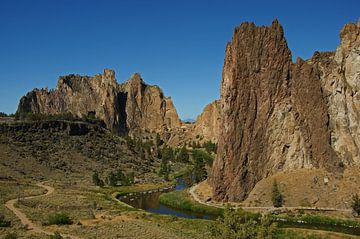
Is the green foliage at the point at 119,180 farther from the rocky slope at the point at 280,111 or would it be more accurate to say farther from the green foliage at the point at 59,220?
the green foliage at the point at 59,220

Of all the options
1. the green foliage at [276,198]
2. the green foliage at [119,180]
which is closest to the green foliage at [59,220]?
the green foliage at [276,198]

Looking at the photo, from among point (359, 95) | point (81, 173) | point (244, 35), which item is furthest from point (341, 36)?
point (81, 173)

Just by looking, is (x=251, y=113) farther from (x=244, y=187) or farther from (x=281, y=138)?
(x=244, y=187)

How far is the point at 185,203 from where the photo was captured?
83312mm

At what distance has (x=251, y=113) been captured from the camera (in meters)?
88.2

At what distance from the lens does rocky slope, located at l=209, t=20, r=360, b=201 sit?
8406 centimetres

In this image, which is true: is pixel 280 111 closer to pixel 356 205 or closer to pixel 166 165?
pixel 356 205

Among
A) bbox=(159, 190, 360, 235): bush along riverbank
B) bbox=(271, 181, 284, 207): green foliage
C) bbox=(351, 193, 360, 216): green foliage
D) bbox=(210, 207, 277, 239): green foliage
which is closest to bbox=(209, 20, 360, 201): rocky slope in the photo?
bbox=(159, 190, 360, 235): bush along riverbank

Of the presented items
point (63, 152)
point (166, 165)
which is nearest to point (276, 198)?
point (166, 165)

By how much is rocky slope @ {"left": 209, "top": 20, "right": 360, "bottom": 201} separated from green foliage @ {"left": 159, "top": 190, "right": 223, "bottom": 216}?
630 cm

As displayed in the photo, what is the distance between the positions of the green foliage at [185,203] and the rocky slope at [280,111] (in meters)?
6.30

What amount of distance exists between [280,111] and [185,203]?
2828cm

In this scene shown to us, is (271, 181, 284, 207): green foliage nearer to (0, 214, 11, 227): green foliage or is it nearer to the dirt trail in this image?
the dirt trail

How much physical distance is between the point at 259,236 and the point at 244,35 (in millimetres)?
68537
